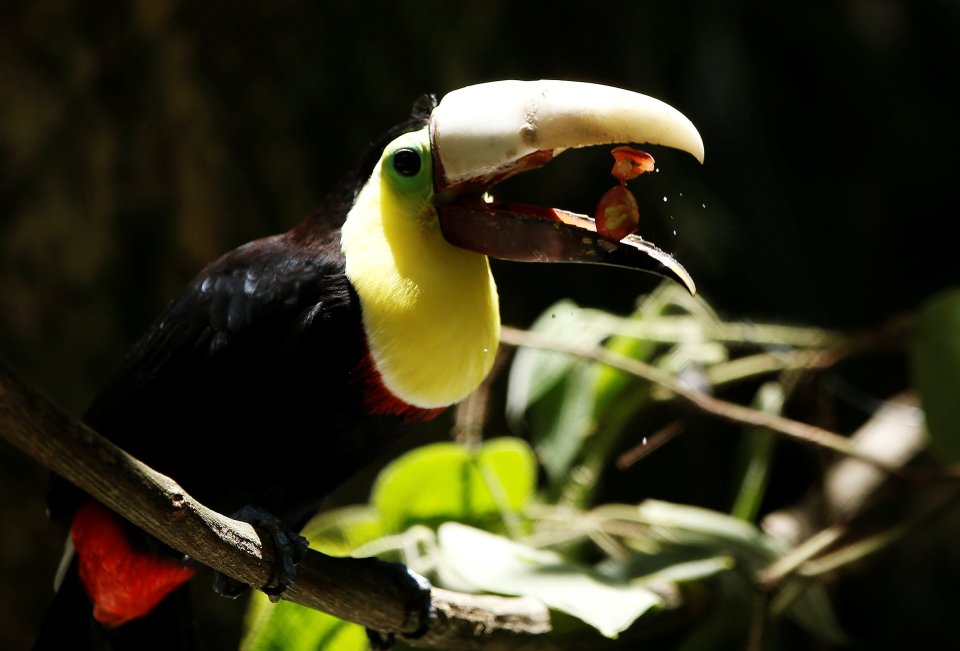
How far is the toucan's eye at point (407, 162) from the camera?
1319 millimetres

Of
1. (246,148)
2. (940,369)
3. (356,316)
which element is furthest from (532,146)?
(246,148)

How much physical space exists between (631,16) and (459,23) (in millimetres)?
494

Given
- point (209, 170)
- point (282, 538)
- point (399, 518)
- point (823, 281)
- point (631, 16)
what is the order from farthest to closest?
point (823, 281)
point (631, 16)
point (209, 170)
point (399, 518)
point (282, 538)

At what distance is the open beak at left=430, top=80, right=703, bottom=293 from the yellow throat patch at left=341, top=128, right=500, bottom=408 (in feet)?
0.10

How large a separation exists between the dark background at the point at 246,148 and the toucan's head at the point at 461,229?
2.52 ft

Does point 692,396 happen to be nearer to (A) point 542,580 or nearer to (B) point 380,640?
(A) point 542,580

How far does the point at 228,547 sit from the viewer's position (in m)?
1.13

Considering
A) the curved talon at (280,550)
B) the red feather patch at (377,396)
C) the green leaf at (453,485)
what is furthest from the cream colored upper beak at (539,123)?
the green leaf at (453,485)

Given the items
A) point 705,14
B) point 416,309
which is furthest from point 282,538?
point 705,14

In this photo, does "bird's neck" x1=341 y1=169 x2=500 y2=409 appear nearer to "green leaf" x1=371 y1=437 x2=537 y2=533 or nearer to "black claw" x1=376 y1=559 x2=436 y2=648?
"black claw" x1=376 y1=559 x2=436 y2=648

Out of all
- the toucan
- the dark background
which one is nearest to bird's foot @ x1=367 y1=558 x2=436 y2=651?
the toucan

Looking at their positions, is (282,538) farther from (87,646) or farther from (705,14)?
(705,14)

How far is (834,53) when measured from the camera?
309cm

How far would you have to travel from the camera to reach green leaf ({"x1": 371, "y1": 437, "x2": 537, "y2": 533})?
172 centimetres
